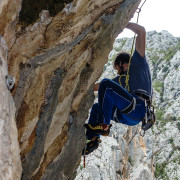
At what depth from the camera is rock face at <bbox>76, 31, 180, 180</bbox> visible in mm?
20172

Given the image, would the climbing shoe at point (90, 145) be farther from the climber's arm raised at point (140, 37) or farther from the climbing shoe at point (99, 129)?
the climber's arm raised at point (140, 37)

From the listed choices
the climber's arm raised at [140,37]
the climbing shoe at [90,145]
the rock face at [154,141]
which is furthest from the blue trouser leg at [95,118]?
the rock face at [154,141]

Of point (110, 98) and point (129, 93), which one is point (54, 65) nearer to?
point (110, 98)

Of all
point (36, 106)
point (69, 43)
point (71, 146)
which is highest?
point (69, 43)

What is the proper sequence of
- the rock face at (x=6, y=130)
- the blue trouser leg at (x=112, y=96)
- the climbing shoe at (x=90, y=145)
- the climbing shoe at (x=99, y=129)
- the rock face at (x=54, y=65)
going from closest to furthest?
the rock face at (x=6, y=130) < the rock face at (x=54, y=65) < the blue trouser leg at (x=112, y=96) < the climbing shoe at (x=99, y=129) < the climbing shoe at (x=90, y=145)

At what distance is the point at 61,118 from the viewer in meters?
4.46

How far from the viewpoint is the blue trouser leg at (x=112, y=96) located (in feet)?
15.2

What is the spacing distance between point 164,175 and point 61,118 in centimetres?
3558

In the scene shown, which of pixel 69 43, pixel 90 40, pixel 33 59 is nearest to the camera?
pixel 33 59

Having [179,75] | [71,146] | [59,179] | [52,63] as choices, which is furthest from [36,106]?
[179,75]

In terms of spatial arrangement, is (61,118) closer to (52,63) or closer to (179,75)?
(52,63)

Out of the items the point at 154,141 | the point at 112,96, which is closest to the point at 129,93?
the point at 112,96

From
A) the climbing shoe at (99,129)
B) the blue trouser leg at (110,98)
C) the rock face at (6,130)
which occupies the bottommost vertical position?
the rock face at (6,130)

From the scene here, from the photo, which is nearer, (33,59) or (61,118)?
(33,59)
